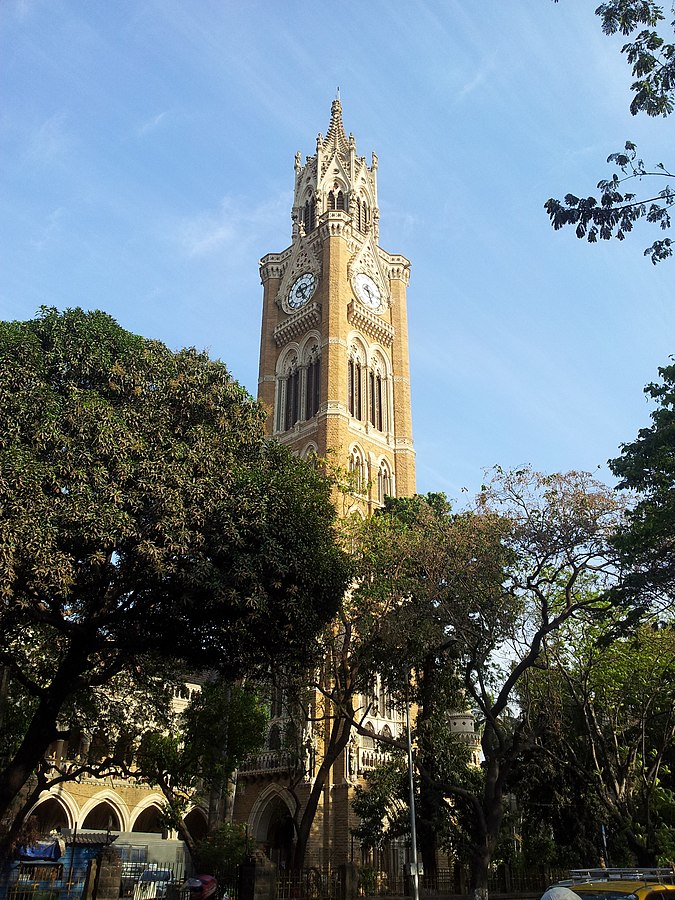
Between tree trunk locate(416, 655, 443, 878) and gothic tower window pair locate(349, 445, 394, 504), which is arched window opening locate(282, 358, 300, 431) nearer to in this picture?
gothic tower window pair locate(349, 445, 394, 504)

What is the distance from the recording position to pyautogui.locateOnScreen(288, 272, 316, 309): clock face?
46.2 meters

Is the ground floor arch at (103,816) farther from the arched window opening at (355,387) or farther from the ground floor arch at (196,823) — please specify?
the arched window opening at (355,387)

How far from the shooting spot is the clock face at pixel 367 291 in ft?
151

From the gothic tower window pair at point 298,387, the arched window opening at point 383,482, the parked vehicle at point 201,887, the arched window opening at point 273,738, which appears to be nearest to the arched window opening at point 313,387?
the gothic tower window pair at point 298,387

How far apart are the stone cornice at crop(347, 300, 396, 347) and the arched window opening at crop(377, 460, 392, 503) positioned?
8.55 meters

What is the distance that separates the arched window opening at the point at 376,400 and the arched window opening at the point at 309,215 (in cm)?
1199

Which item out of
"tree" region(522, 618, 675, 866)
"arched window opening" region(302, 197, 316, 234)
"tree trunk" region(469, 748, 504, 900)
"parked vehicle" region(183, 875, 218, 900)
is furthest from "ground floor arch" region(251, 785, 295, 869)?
"arched window opening" region(302, 197, 316, 234)

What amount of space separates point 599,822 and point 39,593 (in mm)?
19712

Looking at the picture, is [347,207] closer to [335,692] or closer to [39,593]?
Result: [335,692]

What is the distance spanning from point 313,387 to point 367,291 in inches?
309

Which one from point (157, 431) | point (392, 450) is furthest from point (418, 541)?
point (392, 450)

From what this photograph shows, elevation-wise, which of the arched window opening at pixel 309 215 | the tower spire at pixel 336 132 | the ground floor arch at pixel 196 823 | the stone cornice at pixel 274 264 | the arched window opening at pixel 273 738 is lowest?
the ground floor arch at pixel 196 823

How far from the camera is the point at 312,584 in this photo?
54.3ft

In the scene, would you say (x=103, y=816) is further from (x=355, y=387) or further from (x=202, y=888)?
(x=202, y=888)
